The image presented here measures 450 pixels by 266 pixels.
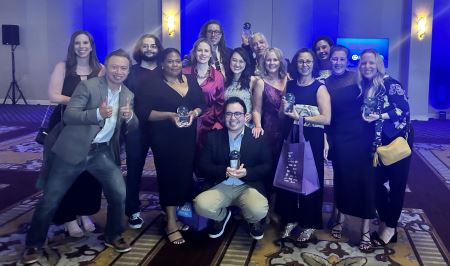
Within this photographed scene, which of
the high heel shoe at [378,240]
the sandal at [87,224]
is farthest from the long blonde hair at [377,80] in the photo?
the sandal at [87,224]

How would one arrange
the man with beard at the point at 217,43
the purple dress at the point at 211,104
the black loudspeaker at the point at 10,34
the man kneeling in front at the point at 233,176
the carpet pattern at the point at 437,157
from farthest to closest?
the black loudspeaker at the point at 10,34, the carpet pattern at the point at 437,157, the man with beard at the point at 217,43, the purple dress at the point at 211,104, the man kneeling in front at the point at 233,176

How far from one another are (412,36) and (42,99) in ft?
30.1

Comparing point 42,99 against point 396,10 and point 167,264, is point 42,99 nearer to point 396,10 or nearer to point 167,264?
point 396,10

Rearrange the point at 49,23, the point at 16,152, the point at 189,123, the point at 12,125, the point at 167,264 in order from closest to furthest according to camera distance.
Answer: the point at 167,264 → the point at 189,123 → the point at 16,152 → the point at 12,125 → the point at 49,23

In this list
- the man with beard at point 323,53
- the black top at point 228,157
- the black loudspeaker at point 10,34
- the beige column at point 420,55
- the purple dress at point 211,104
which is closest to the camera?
the black top at point 228,157

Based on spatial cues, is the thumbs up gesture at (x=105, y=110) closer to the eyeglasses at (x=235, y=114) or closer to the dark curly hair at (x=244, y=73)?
the eyeglasses at (x=235, y=114)

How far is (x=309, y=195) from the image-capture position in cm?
356

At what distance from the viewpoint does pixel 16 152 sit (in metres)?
6.91

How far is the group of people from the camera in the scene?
3.17 m

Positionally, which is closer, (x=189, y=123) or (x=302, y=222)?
(x=189, y=123)

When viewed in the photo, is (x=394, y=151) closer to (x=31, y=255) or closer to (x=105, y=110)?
(x=105, y=110)

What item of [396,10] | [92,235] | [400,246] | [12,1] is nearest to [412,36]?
[396,10]

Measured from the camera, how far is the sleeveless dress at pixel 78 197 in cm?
345

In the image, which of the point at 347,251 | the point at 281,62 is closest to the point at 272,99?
the point at 281,62
